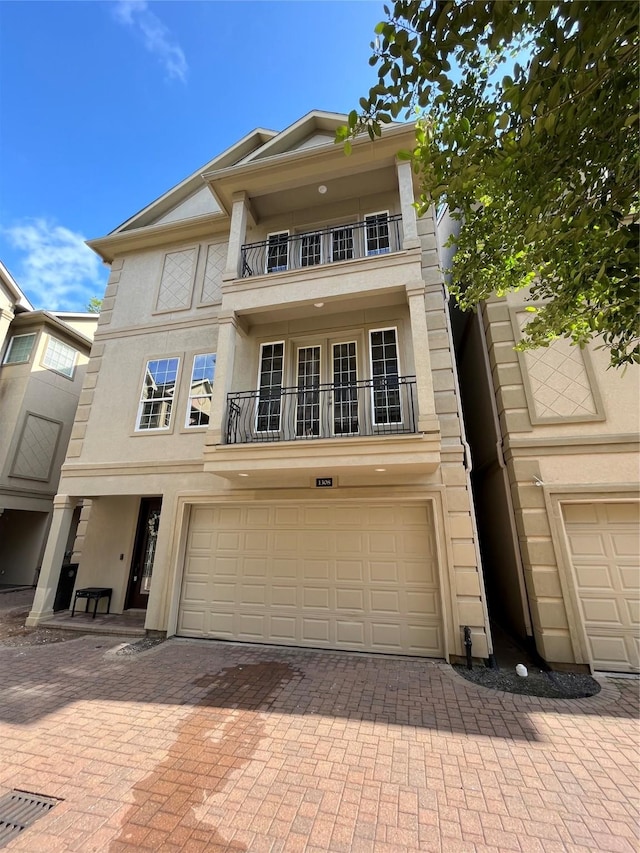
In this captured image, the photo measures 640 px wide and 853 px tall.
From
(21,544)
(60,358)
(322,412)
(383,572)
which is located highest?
(60,358)

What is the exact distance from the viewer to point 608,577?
5.77 metres

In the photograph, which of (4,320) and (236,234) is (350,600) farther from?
(4,320)

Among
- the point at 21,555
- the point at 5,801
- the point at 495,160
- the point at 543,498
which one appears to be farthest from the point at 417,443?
the point at 21,555

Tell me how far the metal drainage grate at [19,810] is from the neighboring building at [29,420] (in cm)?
1249

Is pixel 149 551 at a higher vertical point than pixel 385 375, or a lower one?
lower

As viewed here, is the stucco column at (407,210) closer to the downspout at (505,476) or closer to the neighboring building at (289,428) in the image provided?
the neighboring building at (289,428)

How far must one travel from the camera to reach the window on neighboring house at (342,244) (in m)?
8.18

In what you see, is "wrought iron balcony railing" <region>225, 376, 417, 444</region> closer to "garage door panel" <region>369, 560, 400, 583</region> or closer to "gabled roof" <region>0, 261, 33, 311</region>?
"garage door panel" <region>369, 560, 400, 583</region>

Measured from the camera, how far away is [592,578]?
581 cm

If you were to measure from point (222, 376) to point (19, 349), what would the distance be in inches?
470

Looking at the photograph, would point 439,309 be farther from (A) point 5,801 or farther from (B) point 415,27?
(A) point 5,801

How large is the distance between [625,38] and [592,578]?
645 centimetres

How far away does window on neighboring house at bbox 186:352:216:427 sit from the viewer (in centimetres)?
812

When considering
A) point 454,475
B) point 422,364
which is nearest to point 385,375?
point 422,364
